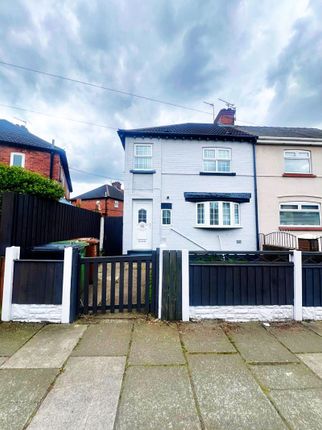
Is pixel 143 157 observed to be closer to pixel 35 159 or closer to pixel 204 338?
pixel 35 159

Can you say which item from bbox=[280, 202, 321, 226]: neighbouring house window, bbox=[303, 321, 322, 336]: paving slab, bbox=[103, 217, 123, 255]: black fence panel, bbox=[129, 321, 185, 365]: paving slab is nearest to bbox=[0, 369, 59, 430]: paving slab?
bbox=[129, 321, 185, 365]: paving slab

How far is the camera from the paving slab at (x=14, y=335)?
2.83 m

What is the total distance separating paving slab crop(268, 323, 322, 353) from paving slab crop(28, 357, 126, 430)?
8.11 ft

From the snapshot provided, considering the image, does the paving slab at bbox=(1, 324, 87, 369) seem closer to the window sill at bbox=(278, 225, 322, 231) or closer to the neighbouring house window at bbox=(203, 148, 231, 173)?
the neighbouring house window at bbox=(203, 148, 231, 173)

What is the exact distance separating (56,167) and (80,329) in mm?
12633

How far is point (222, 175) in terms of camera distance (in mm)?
10383

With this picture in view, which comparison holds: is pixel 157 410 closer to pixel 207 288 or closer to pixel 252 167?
pixel 207 288

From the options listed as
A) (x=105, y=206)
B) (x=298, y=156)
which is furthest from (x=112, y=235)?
(x=105, y=206)

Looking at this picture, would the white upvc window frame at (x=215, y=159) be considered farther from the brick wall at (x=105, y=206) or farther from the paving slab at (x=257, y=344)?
the brick wall at (x=105, y=206)

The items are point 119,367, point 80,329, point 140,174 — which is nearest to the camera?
point 119,367

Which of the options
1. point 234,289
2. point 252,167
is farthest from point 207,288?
point 252,167

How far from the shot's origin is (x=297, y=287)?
3.94m

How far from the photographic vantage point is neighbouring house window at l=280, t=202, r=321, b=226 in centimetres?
1052

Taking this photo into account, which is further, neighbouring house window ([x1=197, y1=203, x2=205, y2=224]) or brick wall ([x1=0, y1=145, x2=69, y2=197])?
Result: brick wall ([x1=0, y1=145, x2=69, y2=197])
